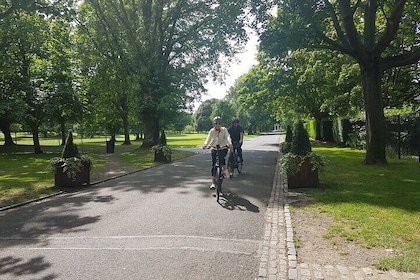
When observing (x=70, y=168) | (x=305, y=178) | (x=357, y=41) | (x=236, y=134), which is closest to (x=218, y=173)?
(x=305, y=178)

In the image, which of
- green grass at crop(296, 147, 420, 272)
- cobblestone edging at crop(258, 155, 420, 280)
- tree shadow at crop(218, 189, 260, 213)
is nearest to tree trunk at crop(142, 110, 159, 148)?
green grass at crop(296, 147, 420, 272)

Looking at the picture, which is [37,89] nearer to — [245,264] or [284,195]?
[284,195]

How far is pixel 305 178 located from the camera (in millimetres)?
9094

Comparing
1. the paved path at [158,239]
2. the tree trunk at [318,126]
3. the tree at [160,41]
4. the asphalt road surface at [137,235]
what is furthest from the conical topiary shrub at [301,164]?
the tree trunk at [318,126]

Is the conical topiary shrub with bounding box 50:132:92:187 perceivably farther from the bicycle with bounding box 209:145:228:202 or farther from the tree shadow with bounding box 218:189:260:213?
the tree shadow with bounding box 218:189:260:213

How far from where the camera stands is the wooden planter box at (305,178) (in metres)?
9.08

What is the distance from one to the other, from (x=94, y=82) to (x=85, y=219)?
77.4 ft

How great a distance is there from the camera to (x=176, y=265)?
4.18 metres

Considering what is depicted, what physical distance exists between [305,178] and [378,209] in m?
2.63

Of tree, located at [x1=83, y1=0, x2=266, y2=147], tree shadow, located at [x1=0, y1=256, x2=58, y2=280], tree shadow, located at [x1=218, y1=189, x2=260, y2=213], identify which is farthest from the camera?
tree, located at [x1=83, y1=0, x2=266, y2=147]

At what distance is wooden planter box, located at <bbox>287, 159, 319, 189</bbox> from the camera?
29.8 ft

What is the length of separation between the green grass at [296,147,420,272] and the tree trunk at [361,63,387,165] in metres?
2.03

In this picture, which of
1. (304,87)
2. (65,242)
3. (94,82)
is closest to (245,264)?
(65,242)

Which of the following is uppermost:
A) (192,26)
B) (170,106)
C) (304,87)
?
(192,26)
